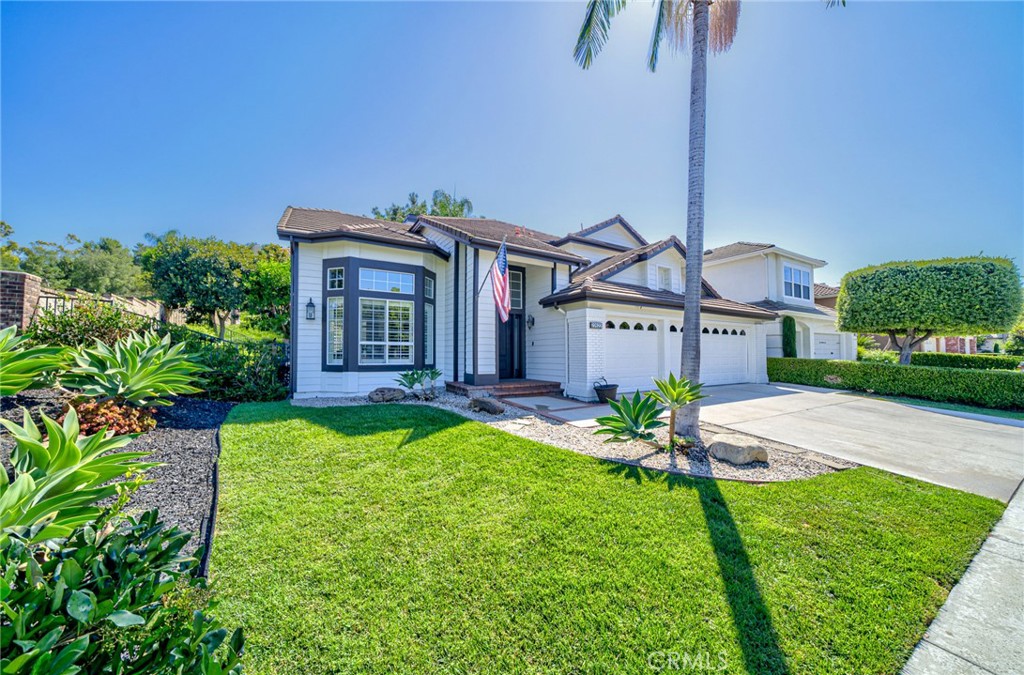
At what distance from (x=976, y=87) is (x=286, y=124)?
18.3 meters

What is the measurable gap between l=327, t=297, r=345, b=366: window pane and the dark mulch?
2.97 meters

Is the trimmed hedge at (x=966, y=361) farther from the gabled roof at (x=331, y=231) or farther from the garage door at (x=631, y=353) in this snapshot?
the gabled roof at (x=331, y=231)

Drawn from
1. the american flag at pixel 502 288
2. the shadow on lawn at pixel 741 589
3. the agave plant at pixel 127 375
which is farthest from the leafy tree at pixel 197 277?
the shadow on lawn at pixel 741 589

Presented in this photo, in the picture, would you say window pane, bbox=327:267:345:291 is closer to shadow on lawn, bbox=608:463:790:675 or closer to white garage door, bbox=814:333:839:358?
shadow on lawn, bbox=608:463:790:675

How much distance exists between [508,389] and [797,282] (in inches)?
770

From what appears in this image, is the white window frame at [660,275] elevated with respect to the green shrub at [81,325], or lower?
elevated

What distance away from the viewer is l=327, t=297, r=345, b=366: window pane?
1066 cm

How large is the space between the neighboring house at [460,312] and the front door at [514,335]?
0.12ft

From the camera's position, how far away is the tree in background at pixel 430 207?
113ft

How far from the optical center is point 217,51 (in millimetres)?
7621

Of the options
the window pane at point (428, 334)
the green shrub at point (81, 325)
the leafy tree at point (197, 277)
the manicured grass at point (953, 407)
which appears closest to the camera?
the green shrub at point (81, 325)

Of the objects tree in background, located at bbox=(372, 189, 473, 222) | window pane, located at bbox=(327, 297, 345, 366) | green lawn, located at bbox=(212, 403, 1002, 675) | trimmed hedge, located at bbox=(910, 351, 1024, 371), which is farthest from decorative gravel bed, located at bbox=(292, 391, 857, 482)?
tree in background, located at bbox=(372, 189, 473, 222)

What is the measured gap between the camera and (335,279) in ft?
35.4

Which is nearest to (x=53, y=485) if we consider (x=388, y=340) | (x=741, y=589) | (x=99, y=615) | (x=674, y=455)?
(x=99, y=615)
